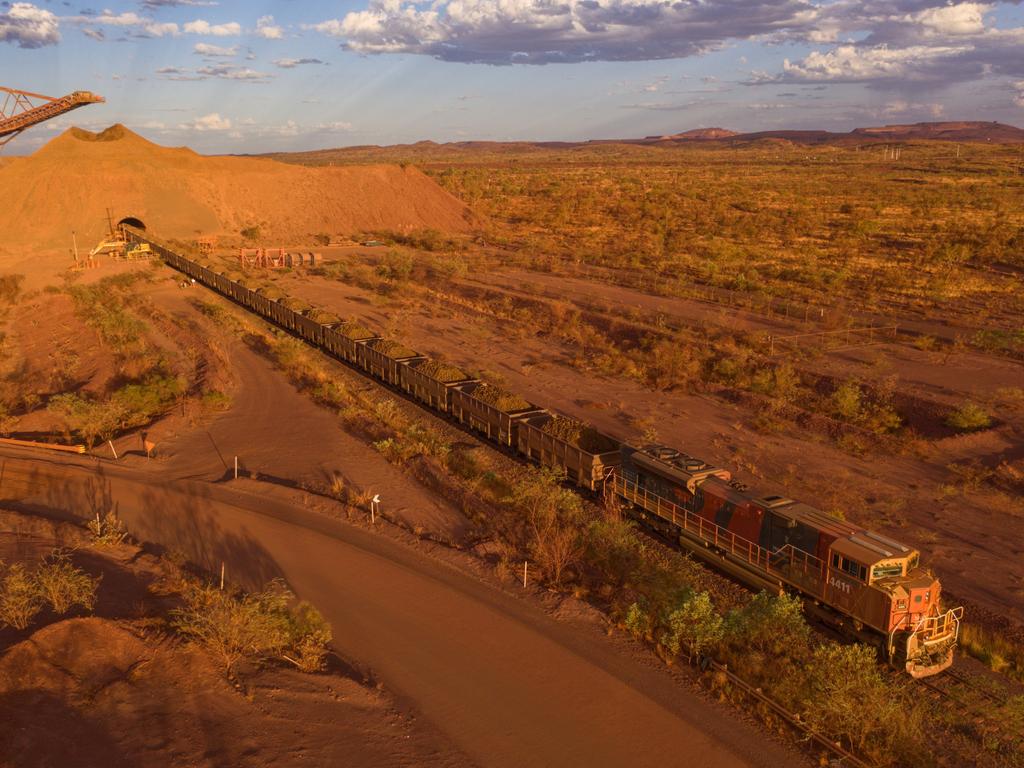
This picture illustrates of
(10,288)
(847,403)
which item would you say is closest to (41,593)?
(847,403)

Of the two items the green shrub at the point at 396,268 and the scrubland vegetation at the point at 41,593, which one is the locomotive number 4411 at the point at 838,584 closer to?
the scrubland vegetation at the point at 41,593

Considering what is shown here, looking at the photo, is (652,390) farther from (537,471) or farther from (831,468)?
(537,471)

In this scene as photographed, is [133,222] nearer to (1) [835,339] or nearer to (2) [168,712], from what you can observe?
(1) [835,339]

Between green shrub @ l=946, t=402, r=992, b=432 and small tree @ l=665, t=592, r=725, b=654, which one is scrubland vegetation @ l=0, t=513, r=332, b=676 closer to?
small tree @ l=665, t=592, r=725, b=654

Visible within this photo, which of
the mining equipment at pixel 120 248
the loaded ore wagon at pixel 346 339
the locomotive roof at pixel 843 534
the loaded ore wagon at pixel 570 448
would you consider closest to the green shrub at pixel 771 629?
the locomotive roof at pixel 843 534

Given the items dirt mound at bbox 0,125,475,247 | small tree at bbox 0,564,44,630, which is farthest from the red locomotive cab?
dirt mound at bbox 0,125,475,247

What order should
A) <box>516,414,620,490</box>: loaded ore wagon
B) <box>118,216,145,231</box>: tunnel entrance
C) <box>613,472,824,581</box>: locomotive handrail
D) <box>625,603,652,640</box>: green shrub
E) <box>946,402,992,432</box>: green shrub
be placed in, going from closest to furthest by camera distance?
<box>625,603,652,640</box>: green shrub < <box>613,472,824,581</box>: locomotive handrail < <box>516,414,620,490</box>: loaded ore wagon < <box>946,402,992,432</box>: green shrub < <box>118,216,145,231</box>: tunnel entrance
